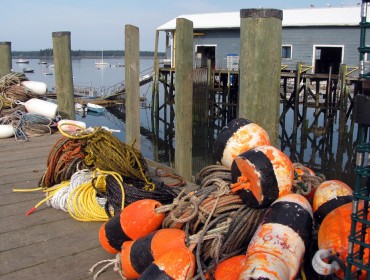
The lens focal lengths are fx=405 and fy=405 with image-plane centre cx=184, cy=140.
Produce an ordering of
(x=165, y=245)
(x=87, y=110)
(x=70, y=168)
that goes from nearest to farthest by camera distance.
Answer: (x=165, y=245) → (x=70, y=168) → (x=87, y=110)

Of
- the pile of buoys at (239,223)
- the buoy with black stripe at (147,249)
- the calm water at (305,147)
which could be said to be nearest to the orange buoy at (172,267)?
the pile of buoys at (239,223)

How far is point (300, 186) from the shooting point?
123 inches

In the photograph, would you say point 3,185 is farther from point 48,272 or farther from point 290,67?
point 290,67

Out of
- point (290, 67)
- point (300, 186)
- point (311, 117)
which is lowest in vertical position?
point (311, 117)

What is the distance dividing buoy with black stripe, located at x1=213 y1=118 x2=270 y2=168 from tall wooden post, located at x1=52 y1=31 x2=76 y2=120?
579 cm

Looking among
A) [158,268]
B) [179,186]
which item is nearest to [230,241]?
[158,268]

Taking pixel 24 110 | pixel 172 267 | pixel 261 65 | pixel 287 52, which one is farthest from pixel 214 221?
pixel 287 52

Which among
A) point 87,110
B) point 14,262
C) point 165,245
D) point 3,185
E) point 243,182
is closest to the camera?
point 165,245

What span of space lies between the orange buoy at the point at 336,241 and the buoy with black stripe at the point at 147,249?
0.89 m

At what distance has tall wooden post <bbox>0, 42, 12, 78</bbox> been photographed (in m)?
9.74

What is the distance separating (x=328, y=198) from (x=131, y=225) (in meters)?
1.43

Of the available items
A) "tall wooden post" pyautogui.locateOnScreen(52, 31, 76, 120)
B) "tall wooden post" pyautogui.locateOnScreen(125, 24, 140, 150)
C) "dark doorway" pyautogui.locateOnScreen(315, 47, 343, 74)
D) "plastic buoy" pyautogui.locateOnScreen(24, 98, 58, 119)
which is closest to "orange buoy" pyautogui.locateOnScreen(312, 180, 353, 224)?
"tall wooden post" pyautogui.locateOnScreen(125, 24, 140, 150)

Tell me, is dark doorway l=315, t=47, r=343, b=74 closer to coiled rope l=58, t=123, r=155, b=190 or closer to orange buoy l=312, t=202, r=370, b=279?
coiled rope l=58, t=123, r=155, b=190

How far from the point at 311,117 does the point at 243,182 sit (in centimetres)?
2883
